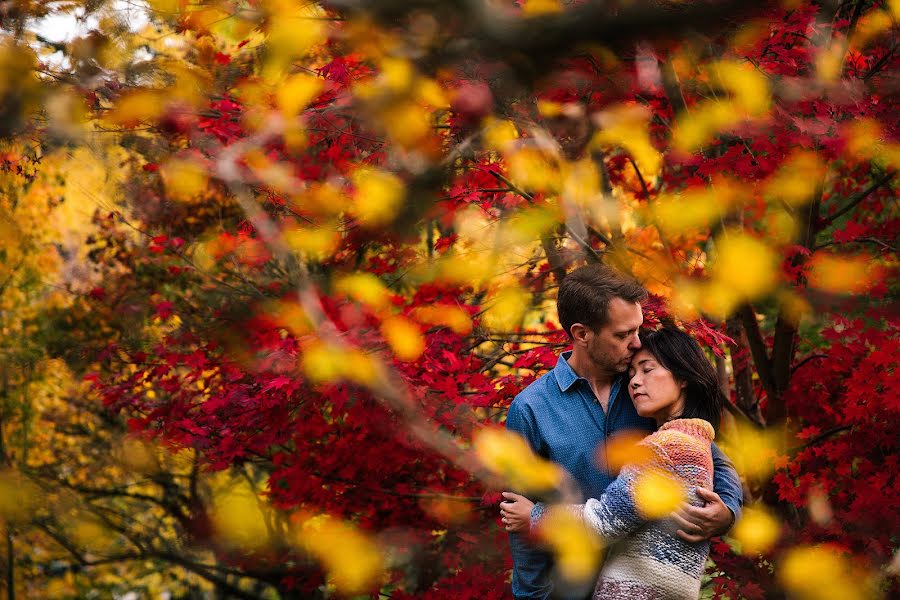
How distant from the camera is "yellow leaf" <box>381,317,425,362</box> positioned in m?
3.39

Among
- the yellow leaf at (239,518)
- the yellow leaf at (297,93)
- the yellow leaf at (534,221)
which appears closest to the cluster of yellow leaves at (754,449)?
the yellow leaf at (534,221)

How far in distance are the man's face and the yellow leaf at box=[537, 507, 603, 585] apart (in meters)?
0.42

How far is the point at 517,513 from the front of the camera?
2.12 meters

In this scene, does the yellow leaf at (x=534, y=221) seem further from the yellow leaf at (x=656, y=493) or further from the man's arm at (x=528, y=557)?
the yellow leaf at (x=656, y=493)

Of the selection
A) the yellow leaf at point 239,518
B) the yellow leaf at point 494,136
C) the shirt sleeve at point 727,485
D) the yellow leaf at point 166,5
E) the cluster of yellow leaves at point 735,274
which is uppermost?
the yellow leaf at point 166,5

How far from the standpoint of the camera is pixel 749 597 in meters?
3.39

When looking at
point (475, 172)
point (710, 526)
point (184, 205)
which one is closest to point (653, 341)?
point (710, 526)

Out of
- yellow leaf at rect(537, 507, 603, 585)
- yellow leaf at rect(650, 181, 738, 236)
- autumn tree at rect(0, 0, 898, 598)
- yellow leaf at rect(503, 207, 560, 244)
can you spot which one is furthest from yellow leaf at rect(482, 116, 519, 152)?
yellow leaf at rect(537, 507, 603, 585)

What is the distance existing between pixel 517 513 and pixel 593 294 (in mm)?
584

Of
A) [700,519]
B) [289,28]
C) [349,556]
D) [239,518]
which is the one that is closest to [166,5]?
[289,28]

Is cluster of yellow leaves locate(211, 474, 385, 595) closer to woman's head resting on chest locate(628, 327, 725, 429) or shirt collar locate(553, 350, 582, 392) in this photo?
shirt collar locate(553, 350, 582, 392)

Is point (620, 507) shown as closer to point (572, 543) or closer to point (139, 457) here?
point (572, 543)

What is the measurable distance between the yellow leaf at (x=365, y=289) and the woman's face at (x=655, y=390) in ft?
5.38

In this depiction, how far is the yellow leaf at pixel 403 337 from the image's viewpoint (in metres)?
3.39
